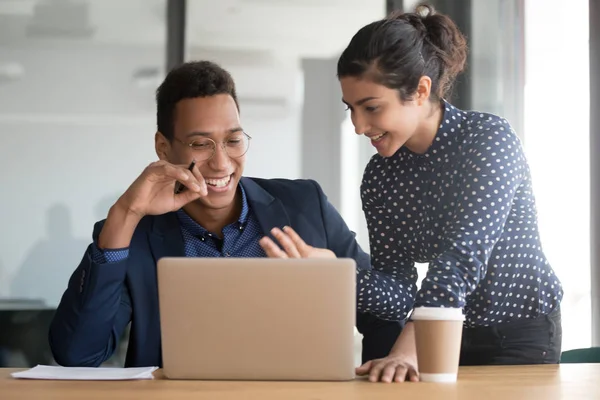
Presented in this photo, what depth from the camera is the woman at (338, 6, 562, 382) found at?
1993mm

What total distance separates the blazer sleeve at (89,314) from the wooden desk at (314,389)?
1.35ft

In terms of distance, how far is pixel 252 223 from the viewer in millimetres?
2410

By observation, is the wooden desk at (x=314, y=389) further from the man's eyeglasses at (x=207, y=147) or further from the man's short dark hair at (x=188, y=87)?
the man's short dark hair at (x=188, y=87)

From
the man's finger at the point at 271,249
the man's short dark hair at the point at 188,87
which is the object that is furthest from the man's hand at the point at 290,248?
the man's short dark hair at the point at 188,87

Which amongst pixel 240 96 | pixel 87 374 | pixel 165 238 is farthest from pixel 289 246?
pixel 240 96

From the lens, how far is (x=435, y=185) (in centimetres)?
211

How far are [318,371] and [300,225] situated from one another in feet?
3.05

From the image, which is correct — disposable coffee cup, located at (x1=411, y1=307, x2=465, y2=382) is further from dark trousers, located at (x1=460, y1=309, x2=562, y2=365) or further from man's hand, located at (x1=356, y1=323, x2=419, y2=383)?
dark trousers, located at (x1=460, y1=309, x2=562, y2=365)

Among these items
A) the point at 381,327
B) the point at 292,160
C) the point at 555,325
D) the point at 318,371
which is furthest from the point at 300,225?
the point at 292,160

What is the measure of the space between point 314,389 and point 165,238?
98 centimetres

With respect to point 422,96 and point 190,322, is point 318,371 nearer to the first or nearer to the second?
point 190,322

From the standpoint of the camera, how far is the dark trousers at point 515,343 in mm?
2035

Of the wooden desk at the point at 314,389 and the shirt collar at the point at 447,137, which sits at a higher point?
the shirt collar at the point at 447,137

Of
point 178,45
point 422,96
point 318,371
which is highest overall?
point 178,45
